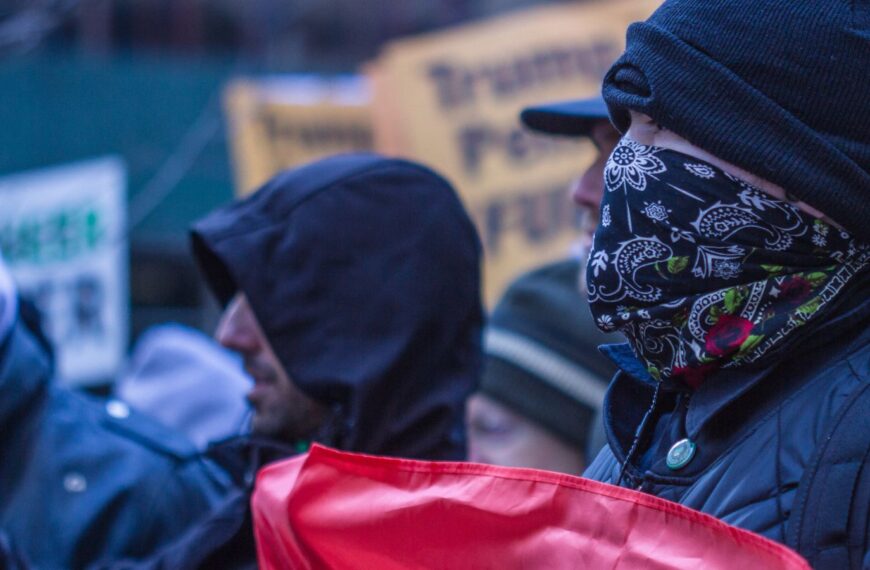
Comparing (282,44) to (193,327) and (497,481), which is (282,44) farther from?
(497,481)

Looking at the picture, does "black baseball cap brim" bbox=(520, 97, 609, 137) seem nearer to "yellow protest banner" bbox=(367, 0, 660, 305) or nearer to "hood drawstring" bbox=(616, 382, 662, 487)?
"hood drawstring" bbox=(616, 382, 662, 487)

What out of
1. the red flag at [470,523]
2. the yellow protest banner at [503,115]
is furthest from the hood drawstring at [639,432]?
the yellow protest banner at [503,115]

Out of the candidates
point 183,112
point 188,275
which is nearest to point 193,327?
point 188,275

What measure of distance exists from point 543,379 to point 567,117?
111cm

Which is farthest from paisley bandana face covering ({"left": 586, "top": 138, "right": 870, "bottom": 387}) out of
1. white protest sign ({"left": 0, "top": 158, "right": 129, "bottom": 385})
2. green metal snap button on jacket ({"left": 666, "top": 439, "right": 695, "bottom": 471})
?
white protest sign ({"left": 0, "top": 158, "right": 129, "bottom": 385})

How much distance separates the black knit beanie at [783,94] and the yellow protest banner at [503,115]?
128 inches

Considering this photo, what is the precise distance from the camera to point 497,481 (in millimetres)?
1499

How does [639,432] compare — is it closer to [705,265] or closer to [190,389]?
[705,265]

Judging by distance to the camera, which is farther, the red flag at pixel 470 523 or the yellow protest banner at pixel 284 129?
the yellow protest banner at pixel 284 129

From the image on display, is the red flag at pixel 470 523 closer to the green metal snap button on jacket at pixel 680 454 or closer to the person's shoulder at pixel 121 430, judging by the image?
the green metal snap button on jacket at pixel 680 454

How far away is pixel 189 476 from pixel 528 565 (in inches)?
66.8

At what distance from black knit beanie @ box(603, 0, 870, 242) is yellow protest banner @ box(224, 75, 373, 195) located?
3882mm

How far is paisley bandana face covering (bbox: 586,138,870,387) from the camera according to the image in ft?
4.65

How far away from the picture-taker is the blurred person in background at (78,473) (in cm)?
278
